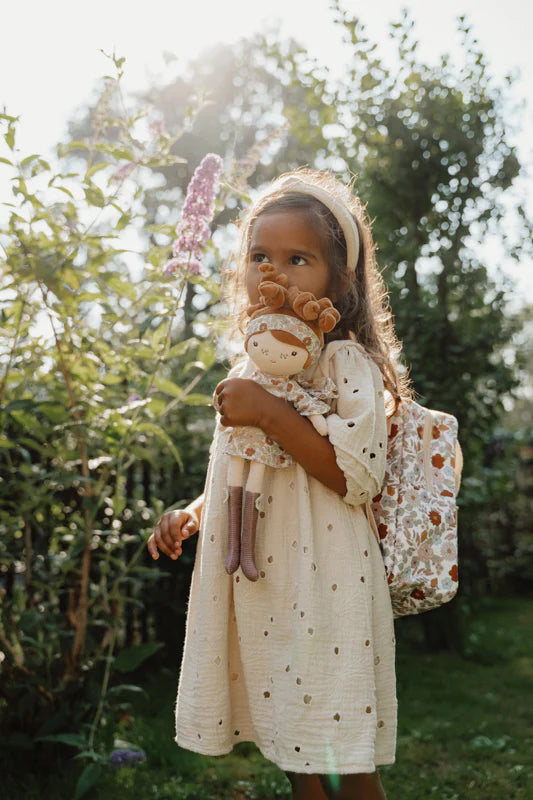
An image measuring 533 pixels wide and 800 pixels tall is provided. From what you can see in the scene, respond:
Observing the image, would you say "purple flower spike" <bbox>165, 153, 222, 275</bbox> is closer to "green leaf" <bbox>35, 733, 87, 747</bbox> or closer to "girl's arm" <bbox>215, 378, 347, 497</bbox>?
"girl's arm" <bbox>215, 378, 347, 497</bbox>

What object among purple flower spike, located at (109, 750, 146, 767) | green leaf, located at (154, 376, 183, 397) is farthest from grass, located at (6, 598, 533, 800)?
green leaf, located at (154, 376, 183, 397)

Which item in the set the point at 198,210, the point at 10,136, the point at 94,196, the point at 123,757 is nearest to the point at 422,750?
the point at 123,757

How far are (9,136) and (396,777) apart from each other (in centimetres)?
288

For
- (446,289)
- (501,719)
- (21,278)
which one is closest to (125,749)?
(21,278)

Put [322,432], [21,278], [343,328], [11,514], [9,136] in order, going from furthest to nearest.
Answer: [11,514]
[21,278]
[9,136]
[343,328]
[322,432]

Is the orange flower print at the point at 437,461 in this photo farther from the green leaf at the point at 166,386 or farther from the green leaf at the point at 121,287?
the green leaf at the point at 121,287

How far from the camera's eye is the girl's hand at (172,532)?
68.8 inches

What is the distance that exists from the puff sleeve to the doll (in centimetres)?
4

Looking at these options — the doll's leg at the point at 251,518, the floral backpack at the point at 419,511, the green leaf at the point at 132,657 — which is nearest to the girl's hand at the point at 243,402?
the doll's leg at the point at 251,518

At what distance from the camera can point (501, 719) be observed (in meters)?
3.96

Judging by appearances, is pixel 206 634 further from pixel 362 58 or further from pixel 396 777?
pixel 362 58

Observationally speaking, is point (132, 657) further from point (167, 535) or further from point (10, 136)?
point (10, 136)

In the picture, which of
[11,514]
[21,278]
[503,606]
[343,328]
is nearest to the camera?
[343,328]

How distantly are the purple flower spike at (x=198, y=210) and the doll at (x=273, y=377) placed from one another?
563 mm
